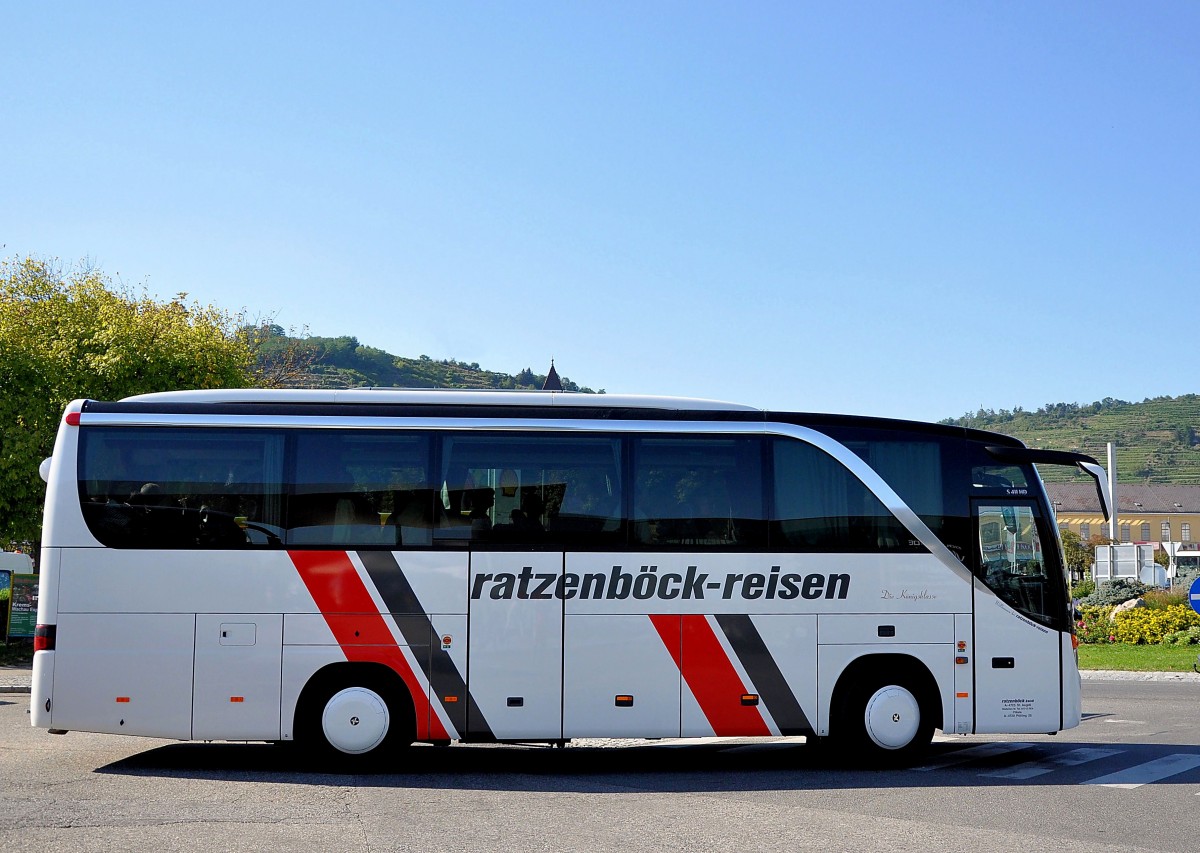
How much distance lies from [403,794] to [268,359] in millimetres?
41740

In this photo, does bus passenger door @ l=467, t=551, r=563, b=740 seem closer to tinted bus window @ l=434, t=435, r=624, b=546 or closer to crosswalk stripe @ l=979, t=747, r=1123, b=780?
tinted bus window @ l=434, t=435, r=624, b=546

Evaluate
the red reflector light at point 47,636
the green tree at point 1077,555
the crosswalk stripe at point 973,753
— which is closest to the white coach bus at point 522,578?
the red reflector light at point 47,636

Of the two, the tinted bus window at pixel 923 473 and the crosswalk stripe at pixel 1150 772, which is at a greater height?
the tinted bus window at pixel 923 473

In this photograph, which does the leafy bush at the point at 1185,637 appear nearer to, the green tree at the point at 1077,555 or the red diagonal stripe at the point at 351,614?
the red diagonal stripe at the point at 351,614

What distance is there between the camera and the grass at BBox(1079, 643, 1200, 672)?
2444 cm

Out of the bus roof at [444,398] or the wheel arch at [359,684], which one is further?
the bus roof at [444,398]

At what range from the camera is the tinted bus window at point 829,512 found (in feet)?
36.7

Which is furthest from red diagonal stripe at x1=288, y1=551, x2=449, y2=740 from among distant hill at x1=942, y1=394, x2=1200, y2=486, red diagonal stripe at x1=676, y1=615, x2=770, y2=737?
distant hill at x1=942, y1=394, x2=1200, y2=486

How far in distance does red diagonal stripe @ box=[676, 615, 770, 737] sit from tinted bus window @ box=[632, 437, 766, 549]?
0.81 metres

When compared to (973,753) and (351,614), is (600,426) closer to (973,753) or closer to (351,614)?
(351,614)

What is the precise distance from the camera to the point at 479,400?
11.4 metres

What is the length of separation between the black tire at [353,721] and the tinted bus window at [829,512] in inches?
154

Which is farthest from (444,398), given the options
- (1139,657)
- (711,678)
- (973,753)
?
(1139,657)

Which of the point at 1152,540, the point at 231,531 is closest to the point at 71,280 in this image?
the point at 231,531
